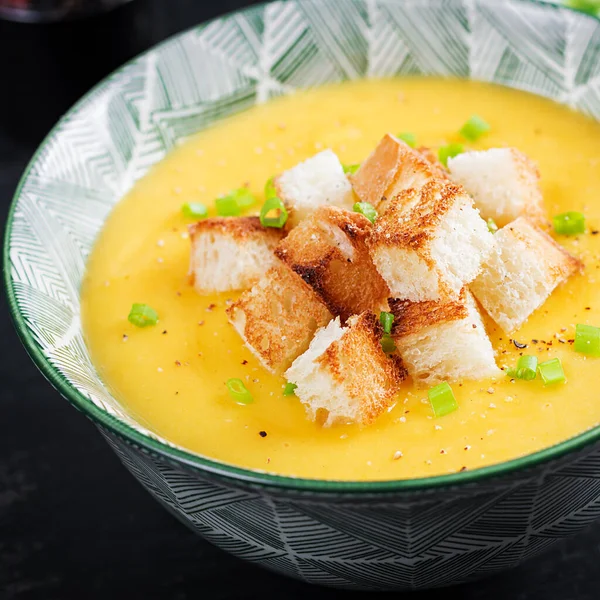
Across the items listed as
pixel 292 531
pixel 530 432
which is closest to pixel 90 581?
pixel 292 531

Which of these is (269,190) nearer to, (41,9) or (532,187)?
(532,187)

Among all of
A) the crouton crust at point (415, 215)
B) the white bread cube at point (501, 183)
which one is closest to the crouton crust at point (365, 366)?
the crouton crust at point (415, 215)

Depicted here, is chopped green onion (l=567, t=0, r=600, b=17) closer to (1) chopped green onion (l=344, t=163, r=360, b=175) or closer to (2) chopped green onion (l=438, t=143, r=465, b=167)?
(2) chopped green onion (l=438, t=143, r=465, b=167)

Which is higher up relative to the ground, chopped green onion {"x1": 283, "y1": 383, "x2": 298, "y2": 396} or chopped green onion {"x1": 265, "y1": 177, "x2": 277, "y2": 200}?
chopped green onion {"x1": 265, "y1": 177, "x2": 277, "y2": 200}

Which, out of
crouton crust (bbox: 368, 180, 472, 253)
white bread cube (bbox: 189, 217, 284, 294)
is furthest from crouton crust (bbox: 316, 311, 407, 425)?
white bread cube (bbox: 189, 217, 284, 294)

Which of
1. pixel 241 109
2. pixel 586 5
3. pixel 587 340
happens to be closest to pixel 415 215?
pixel 587 340

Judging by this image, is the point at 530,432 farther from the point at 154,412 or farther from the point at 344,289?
the point at 154,412
